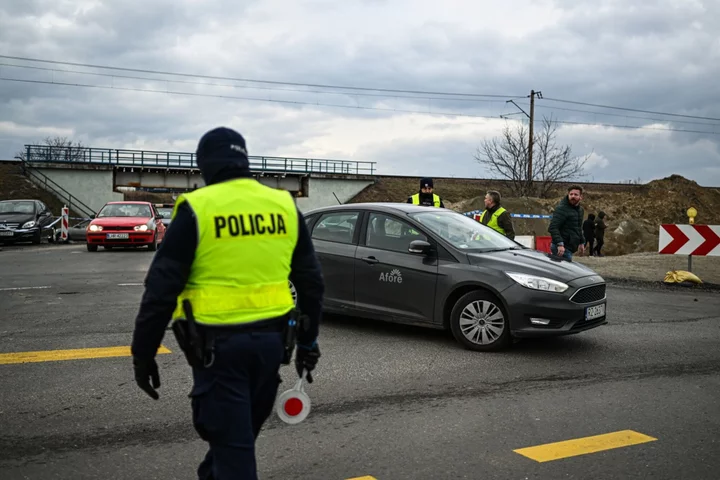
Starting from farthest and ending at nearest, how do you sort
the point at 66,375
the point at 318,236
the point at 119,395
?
the point at 318,236, the point at 66,375, the point at 119,395

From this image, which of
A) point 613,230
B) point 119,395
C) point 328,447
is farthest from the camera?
point 613,230

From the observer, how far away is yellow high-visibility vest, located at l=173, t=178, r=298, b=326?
2.85 metres

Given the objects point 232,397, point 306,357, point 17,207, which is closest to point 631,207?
point 17,207

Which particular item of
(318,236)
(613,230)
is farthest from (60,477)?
(613,230)

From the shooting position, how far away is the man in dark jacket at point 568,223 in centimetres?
1138

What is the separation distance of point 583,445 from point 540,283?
293cm

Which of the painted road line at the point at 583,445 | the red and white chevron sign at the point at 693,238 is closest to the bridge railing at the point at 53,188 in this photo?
the red and white chevron sign at the point at 693,238

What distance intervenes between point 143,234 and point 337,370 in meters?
16.9

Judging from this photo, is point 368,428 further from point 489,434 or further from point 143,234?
point 143,234

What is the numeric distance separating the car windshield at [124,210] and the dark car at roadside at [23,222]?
155 inches

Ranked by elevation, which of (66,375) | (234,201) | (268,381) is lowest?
(66,375)

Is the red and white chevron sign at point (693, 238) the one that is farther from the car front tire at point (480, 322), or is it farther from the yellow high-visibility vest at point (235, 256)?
the yellow high-visibility vest at point (235, 256)

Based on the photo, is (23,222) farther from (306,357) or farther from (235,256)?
(235,256)

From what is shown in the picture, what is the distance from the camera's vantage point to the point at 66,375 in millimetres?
6449
